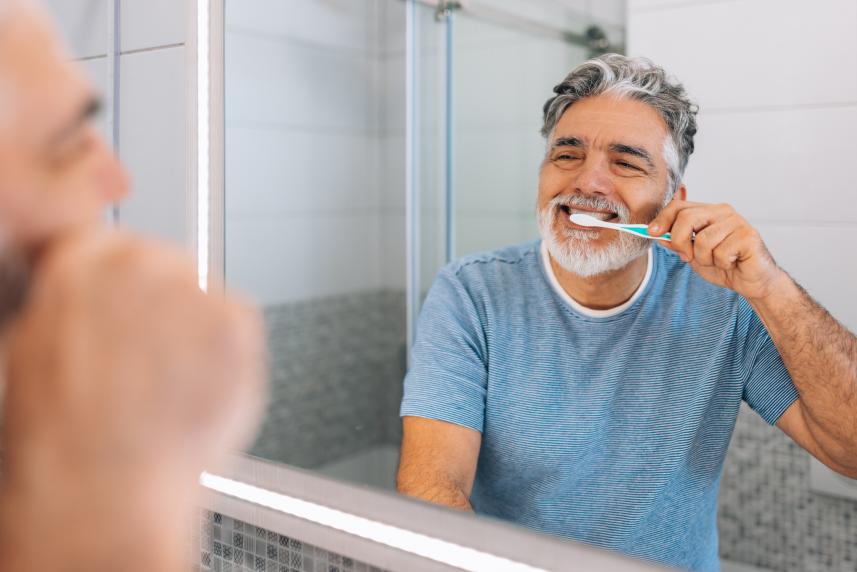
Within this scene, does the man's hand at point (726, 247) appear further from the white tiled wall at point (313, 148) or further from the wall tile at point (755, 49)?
the white tiled wall at point (313, 148)

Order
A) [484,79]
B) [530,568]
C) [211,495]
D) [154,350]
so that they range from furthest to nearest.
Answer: [484,79], [211,495], [530,568], [154,350]

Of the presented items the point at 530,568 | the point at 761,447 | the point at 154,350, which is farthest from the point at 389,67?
the point at 154,350

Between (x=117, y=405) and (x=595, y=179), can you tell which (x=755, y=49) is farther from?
(x=117, y=405)

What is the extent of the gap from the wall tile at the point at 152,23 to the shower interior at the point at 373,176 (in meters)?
0.16

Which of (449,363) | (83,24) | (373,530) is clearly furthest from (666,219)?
(83,24)

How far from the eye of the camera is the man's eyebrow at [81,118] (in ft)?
0.83

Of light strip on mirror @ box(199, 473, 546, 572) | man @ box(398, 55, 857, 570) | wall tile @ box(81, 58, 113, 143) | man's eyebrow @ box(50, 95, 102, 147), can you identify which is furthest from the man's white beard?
man's eyebrow @ box(50, 95, 102, 147)

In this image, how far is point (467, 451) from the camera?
0.82m

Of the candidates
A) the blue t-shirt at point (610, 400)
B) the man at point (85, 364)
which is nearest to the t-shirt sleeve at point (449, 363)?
the blue t-shirt at point (610, 400)

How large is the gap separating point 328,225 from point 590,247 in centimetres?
53

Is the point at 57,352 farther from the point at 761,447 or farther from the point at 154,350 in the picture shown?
the point at 761,447

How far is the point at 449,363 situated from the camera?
0.85 meters

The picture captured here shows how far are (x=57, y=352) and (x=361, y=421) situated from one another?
3.85 feet

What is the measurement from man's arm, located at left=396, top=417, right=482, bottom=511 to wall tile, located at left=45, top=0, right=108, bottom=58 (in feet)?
1.98
